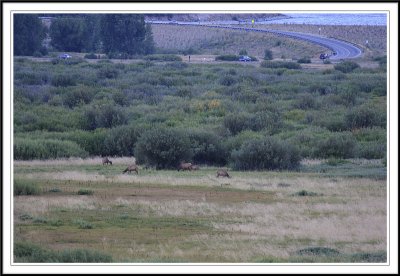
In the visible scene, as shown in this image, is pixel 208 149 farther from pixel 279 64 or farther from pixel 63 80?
pixel 279 64

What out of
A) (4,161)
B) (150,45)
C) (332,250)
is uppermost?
(150,45)

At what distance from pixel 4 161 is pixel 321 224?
26.8 feet

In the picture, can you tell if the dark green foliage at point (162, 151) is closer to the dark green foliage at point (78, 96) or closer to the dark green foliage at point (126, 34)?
the dark green foliage at point (78, 96)

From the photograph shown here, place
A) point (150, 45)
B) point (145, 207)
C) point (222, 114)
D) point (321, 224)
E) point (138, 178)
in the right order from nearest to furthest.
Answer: point (321, 224) < point (145, 207) < point (138, 178) < point (222, 114) < point (150, 45)

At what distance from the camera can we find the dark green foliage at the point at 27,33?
179 ft

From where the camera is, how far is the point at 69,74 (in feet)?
197

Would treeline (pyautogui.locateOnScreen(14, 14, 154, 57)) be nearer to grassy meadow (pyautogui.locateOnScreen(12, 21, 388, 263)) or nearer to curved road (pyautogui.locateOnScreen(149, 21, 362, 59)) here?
grassy meadow (pyautogui.locateOnScreen(12, 21, 388, 263))

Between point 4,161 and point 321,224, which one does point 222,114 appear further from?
point 4,161

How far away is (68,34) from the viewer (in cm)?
6450

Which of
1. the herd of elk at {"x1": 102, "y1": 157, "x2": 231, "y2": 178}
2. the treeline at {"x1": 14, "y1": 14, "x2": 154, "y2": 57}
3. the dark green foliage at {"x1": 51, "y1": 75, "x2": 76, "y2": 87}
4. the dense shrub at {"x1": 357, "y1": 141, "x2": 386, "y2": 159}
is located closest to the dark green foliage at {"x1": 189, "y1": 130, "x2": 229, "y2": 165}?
the herd of elk at {"x1": 102, "y1": 157, "x2": 231, "y2": 178}

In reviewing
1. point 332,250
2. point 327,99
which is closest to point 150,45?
point 327,99

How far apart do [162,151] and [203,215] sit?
423 inches

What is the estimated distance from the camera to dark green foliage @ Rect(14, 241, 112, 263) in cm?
1537

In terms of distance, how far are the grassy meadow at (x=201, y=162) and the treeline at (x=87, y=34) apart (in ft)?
4.13
